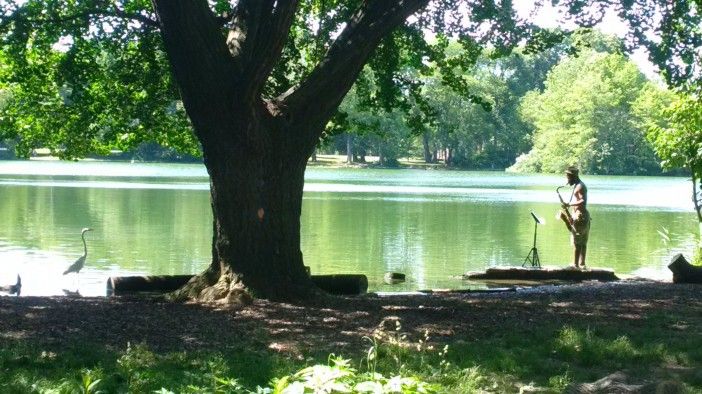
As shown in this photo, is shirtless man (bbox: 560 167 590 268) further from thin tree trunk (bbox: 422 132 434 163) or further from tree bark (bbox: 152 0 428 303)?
thin tree trunk (bbox: 422 132 434 163)

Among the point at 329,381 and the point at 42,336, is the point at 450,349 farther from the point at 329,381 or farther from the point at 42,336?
the point at 329,381

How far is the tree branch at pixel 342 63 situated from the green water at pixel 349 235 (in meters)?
6.93

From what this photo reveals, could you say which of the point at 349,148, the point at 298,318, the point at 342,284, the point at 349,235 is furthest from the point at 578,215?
the point at 349,148

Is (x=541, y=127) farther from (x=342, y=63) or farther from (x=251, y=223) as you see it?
(x=251, y=223)

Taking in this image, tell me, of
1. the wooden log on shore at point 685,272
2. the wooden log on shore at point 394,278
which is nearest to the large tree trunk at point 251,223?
the wooden log on shore at point 685,272

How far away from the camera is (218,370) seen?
5.95m

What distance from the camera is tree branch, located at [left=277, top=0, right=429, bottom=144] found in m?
9.54

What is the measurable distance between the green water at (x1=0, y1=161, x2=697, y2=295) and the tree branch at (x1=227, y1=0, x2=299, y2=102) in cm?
697

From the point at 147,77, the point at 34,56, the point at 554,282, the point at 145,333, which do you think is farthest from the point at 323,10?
the point at 145,333

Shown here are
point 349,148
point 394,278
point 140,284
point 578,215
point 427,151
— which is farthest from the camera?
point 427,151

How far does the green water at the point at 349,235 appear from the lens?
19.0 m

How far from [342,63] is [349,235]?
54.2 ft

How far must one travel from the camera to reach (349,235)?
25875mm

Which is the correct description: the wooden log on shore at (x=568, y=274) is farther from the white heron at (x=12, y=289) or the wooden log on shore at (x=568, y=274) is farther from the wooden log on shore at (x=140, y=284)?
the white heron at (x=12, y=289)
